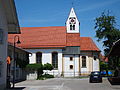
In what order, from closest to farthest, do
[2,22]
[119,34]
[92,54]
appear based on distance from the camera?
1. [2,22]
2. [119,34]
3. [92,54]

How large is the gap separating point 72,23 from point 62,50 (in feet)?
32.5

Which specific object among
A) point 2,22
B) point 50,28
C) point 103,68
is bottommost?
point 103,68

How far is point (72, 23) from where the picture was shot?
6850cm

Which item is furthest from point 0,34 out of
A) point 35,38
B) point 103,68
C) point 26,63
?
point 103,68

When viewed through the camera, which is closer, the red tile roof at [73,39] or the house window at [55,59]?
the house window at [55,59]

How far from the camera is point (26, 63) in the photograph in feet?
149

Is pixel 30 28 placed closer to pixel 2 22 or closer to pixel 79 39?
pixel 79 39

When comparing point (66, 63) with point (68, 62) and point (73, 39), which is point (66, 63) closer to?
point (68, 62)

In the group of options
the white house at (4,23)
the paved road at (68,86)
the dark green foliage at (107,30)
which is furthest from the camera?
the dark green foliage at (107,30)

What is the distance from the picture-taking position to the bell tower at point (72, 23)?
224 ft

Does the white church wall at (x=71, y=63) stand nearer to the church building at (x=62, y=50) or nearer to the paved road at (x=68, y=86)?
the church building at (x=62, y=50)

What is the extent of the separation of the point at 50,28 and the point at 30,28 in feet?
18.8

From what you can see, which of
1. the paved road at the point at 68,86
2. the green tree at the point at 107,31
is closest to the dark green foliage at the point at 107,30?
the green tree at the point at 107,31

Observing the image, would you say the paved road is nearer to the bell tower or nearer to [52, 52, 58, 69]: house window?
[52, 52, 58, 69]: house window
